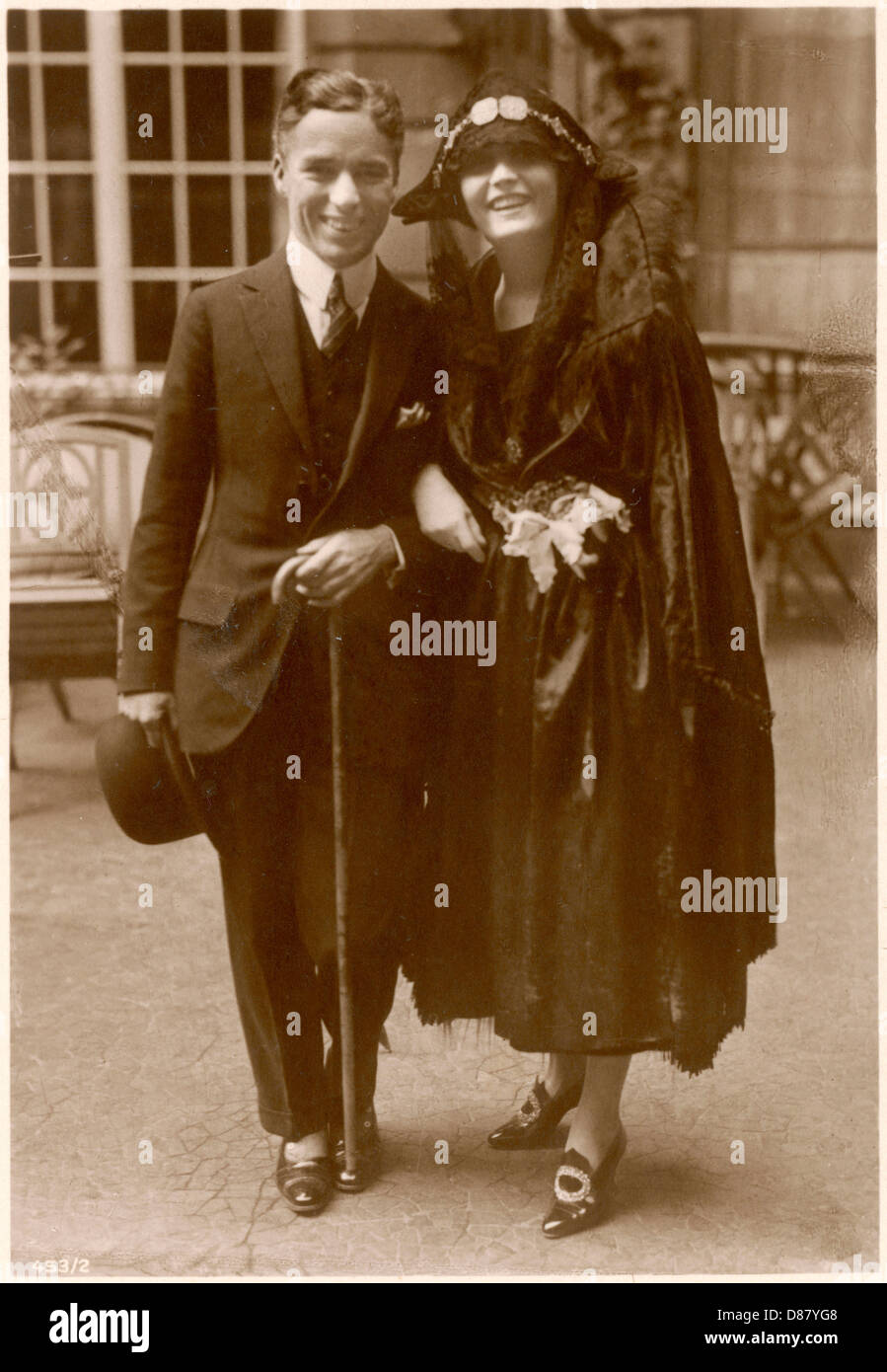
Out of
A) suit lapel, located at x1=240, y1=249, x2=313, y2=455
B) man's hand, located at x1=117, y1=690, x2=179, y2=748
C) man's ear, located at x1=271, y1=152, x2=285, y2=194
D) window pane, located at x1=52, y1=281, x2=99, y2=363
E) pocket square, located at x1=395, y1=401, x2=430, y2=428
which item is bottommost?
man's hand, located at x1=117, y1=690, x2=179, y2=748

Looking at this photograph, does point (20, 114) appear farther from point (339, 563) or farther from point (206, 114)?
point (339, 563)

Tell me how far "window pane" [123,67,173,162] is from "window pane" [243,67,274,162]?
8.6 inches

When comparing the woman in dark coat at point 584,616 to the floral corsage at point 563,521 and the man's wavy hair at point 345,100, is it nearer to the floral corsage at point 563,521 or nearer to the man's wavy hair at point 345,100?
the floral corsage at point 563,521

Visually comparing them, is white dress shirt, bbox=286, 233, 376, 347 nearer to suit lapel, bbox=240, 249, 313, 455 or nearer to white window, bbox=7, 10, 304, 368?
suit lapel, bbox=240, 249, 313, 455

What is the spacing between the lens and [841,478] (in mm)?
3820

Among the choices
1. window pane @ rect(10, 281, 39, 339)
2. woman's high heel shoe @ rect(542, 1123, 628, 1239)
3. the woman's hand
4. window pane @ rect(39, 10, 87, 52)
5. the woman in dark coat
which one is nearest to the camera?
the woman in dark coat

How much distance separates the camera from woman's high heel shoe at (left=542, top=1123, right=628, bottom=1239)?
351 centimetres

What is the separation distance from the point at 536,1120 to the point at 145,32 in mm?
2983

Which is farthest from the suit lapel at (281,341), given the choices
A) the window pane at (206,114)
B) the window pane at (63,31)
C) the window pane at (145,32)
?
the window pane at (63,31)

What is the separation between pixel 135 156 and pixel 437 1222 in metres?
2.80

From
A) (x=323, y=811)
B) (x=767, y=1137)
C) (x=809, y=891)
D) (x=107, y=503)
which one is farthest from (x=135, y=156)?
(x=767, y=1137)

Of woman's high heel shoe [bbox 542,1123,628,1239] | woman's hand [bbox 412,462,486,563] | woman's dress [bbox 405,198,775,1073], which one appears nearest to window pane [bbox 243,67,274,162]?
woman's dress [bbox 405,198,775,1073]

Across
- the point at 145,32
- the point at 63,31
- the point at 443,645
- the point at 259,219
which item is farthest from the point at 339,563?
the point at 63,31

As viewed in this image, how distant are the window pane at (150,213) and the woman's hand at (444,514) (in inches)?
36.4
